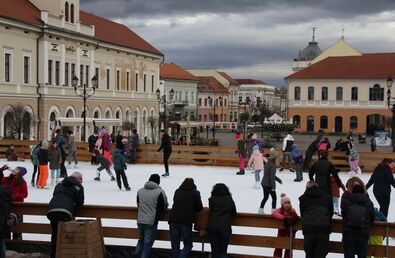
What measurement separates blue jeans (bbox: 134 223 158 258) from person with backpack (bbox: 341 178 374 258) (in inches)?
110

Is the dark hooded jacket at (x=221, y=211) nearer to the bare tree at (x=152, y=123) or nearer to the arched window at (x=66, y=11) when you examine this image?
the arched window at (x=66, y=11)

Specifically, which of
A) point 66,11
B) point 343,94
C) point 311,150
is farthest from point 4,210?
point 343,94

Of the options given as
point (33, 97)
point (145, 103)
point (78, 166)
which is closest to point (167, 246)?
point (78, 166)

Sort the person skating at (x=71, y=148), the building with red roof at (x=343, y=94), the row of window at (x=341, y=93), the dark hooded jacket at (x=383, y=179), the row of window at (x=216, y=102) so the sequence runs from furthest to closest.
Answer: the row of window at (x=216, y=102) → the building with red roof at (x=343, y=94) → the row of window at (x=341, y=93) → the person skating at (x=71, y=148) → the dark hooded jacket at (x=383, y=179)

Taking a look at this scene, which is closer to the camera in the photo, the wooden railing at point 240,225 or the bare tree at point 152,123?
the wooden railing at point 240,225

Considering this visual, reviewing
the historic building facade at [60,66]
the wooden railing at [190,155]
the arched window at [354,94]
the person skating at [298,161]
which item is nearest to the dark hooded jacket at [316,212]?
the person skating at [298,161]

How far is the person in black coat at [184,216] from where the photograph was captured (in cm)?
906

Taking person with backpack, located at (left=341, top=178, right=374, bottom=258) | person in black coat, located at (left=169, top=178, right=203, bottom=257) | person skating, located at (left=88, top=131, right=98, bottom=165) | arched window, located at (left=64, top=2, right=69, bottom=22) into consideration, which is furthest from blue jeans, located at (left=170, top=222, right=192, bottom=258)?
arched window, located at (left=64, top=2, right=69, bottom=22)

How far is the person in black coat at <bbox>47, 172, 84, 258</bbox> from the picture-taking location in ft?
29.5

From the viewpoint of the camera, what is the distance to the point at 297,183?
805 inches

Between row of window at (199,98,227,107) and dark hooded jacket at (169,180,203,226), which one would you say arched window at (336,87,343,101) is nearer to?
row of window at (199,98,227,107)

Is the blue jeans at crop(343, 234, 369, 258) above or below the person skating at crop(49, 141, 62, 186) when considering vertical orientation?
below

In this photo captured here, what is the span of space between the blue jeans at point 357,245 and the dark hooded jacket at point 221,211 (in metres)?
1.60

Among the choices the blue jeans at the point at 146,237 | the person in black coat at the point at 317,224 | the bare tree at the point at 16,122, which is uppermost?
the bare tree at the point at 16,122
